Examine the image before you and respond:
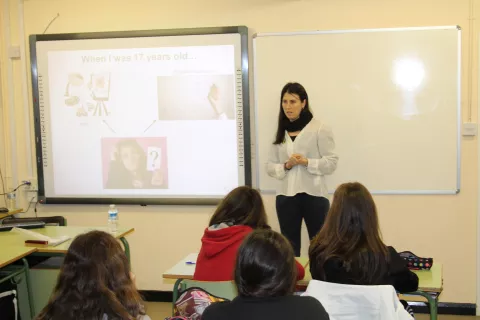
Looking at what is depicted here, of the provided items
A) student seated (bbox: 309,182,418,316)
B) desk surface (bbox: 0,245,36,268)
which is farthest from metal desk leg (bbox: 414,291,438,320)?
desk surface (bbox: 0,245,36,268)

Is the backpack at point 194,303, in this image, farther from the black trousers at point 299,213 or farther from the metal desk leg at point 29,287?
the black trousers at point 299,213

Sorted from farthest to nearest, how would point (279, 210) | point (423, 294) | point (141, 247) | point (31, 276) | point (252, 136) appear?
point (141, 247) → point (252, 136) → point (279, 210) → point (31, 276) → point (423, 294)

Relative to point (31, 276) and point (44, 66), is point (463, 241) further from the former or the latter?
point (44, 66)

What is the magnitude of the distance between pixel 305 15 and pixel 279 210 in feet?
5.13

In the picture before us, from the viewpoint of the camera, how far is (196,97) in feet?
14.1

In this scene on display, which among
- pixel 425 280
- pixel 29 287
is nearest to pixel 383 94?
pixel 425 280

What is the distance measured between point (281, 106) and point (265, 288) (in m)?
2.46

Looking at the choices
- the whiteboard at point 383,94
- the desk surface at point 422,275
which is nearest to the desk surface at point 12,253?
the desk surface at point 422,275

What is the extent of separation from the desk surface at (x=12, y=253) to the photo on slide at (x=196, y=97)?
1615 millimetres

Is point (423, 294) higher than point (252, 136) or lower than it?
lower

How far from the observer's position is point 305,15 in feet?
13.4

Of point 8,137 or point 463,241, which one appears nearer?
point 463,241

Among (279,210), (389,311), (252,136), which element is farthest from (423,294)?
(252,136)

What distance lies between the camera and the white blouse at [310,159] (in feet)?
12.2
